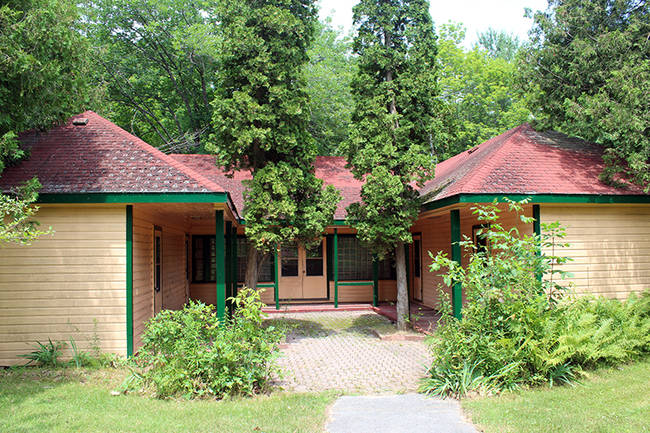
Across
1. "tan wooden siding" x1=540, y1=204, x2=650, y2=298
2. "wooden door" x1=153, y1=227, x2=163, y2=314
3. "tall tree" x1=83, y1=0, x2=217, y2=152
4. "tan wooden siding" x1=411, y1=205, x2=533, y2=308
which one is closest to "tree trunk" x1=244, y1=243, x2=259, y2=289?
"wooden door" x1=153, y1=227, x2=163, y2=314

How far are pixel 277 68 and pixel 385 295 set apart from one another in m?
8.83

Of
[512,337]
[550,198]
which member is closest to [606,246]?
[550,198]

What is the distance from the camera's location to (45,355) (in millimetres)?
7441

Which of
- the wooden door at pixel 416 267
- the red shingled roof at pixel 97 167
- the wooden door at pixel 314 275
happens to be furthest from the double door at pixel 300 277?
the red shingled roof at pixel 97 167

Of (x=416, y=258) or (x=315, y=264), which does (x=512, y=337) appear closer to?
(x=416, y=258)

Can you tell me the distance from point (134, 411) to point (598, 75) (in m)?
11.7

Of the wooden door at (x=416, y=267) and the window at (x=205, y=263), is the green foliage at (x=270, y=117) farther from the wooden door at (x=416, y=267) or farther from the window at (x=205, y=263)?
the wooden door at (x=416, y=267)

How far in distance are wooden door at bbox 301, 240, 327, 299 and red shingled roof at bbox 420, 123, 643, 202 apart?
18.9ft

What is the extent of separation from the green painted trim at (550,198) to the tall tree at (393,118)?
101 cm

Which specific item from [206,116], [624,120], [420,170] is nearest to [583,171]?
[624,120]

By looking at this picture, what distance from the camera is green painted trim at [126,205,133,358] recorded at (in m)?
7.74

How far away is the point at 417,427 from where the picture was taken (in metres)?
4.85

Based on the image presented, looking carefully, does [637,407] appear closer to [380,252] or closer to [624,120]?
[380,252]

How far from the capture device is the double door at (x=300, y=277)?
50.1 ft
